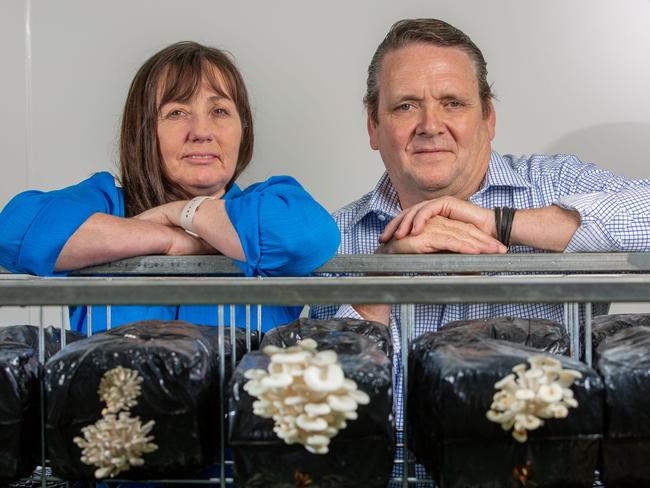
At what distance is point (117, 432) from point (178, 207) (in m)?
0.67

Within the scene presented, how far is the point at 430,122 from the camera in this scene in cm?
212

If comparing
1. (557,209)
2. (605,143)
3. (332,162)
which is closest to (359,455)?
(557,209)

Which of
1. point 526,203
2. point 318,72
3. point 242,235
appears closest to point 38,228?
point 242,235

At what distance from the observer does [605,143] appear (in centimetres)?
279

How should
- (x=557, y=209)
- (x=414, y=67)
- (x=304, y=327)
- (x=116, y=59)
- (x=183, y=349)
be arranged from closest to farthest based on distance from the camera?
(x=183, y=349) → (x=304, y=327) → (x=557, y=209) → (x=414, y=67) → (x=116, y=59)

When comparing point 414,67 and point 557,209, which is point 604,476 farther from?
point 414,67

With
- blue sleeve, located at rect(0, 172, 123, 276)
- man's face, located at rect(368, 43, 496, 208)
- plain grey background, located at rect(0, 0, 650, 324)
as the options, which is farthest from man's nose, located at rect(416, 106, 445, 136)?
blue sleeve, located at rect(0, 172, 123, 276)

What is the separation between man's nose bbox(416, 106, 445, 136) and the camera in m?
2.11

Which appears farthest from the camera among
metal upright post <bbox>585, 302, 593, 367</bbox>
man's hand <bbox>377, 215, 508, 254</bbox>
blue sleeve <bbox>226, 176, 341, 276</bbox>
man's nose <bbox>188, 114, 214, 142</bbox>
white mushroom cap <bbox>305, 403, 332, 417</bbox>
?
man's nose <bbox>188, 114, 214, 142</bbox>

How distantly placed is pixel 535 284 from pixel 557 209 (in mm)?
919

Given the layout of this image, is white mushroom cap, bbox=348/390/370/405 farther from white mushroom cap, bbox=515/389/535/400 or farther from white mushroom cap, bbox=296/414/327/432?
white mushroom cap, bbox=515/389/535/400

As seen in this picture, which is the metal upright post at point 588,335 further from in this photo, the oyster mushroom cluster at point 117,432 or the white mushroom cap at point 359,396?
the oyster mushroom cluster at point 117,432

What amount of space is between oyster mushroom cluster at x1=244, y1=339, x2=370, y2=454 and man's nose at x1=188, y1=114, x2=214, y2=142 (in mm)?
983

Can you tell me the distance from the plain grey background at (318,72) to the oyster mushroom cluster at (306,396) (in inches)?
71.7
